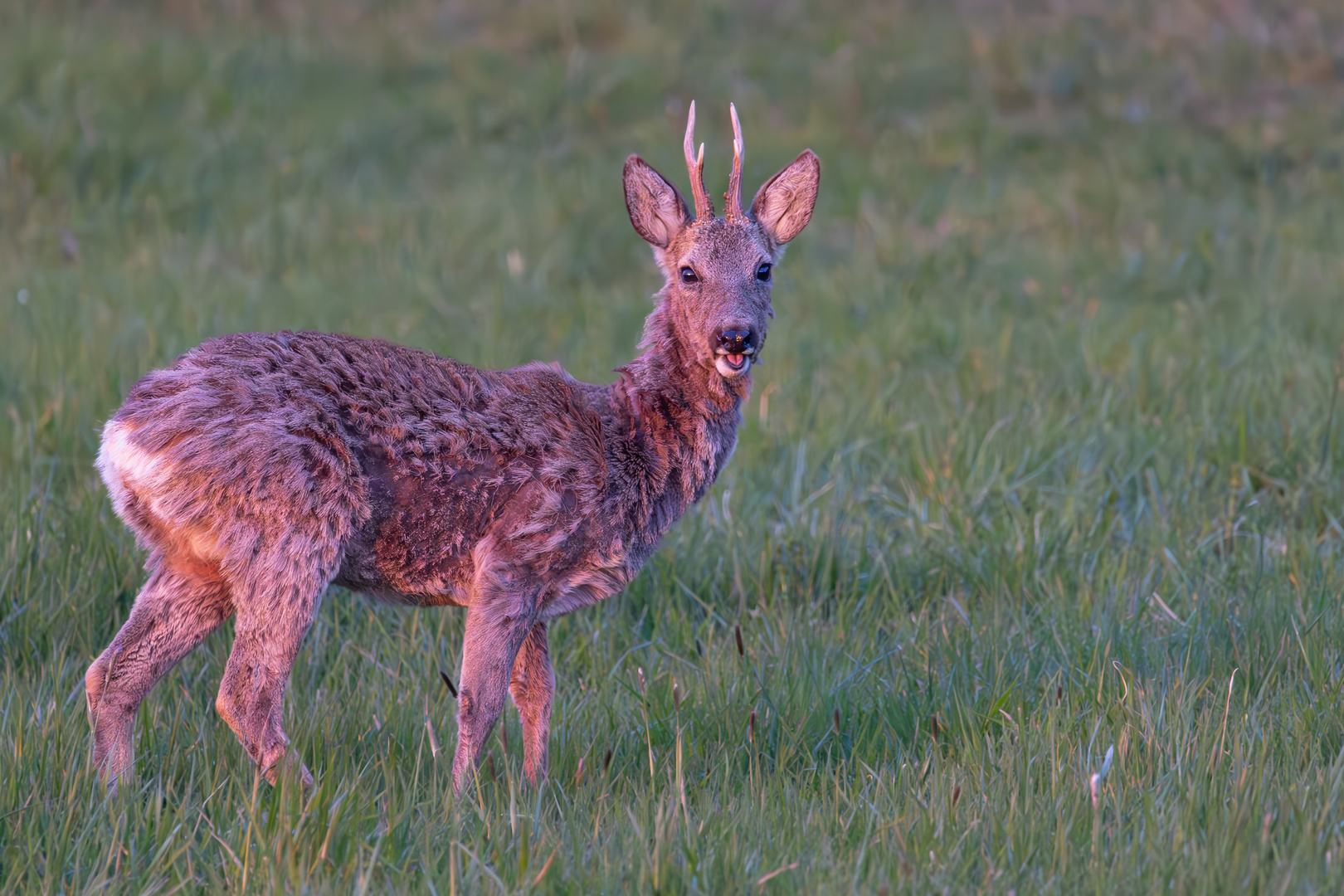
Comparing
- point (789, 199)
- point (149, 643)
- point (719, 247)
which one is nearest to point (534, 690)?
point (149, 643)

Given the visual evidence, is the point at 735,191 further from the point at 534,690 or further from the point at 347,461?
the point at 534,690

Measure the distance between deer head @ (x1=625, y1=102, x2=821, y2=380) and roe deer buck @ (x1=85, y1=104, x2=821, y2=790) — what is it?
0.01 meters

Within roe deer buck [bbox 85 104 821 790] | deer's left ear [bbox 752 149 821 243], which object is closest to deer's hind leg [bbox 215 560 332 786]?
roe deer buck [bbox 85 104 821 790]

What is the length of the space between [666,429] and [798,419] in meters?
2.54

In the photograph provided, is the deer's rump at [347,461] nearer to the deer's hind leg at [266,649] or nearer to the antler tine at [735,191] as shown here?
the deer's hind leg at [266,649]

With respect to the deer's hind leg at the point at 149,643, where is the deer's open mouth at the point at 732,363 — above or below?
above

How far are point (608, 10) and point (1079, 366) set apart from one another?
7.06 metres

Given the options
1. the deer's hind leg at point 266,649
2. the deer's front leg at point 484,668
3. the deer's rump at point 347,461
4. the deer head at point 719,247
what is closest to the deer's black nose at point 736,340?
the deer head at point 719,247

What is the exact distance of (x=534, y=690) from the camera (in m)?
4.49

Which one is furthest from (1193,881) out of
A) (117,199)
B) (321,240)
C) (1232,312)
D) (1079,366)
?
(117,199)

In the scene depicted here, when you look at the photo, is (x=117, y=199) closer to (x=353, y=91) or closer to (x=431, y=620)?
(x=353, y=91)

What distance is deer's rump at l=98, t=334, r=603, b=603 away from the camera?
13.1 ft

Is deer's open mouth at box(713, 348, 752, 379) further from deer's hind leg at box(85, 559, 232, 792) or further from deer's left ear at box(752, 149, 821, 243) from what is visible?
deer's hind leg at box(85, 559, 232, 792)

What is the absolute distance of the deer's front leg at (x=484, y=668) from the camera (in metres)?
4.16
